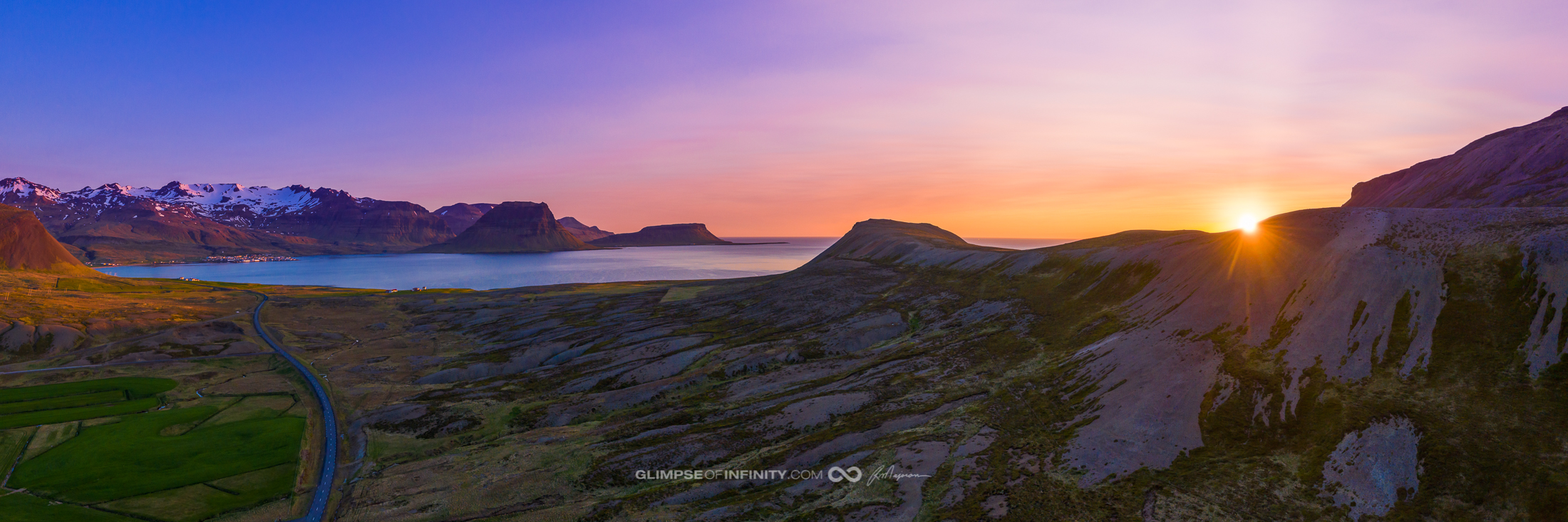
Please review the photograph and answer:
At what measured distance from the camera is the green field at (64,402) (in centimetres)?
6072

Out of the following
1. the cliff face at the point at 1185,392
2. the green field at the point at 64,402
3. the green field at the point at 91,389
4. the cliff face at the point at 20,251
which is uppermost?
the cliff face at the point at 20,251

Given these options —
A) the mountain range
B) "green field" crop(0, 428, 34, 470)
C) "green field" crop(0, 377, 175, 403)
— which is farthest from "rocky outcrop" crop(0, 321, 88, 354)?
the mountain range

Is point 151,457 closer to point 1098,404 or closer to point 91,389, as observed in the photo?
point 91,389

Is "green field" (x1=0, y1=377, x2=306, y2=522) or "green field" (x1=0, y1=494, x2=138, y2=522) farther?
"green field" (x1=0, y1=377, x2=306, y2=522)

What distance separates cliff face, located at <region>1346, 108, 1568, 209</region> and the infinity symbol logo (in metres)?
100

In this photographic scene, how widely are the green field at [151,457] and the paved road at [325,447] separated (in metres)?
2.24

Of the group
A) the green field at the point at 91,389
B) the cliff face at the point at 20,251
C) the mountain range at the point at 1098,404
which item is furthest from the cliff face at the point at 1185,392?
the cliff face at the point at 20,251

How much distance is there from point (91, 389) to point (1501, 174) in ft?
690

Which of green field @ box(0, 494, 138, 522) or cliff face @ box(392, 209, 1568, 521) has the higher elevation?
cliff face @ box(392, 209, 1568, 521)

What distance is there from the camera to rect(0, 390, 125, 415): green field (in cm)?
6072

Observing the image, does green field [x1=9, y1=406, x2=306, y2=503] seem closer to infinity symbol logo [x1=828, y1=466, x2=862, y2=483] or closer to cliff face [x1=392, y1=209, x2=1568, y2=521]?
cliff face [x1=392, y1=209, x2=1568, y2=521]

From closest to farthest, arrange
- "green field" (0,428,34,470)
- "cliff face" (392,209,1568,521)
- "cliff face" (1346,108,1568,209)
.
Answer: "cliff face" (392,209,1568,521), "green field" (0,428,34,470), "cliff face" (1346,108,1568,209)

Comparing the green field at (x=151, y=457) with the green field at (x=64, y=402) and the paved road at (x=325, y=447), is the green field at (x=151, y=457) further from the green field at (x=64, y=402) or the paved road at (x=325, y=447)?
the green field at (x=64, y=402)

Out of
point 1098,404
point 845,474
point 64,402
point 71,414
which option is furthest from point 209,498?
point 1098,404
